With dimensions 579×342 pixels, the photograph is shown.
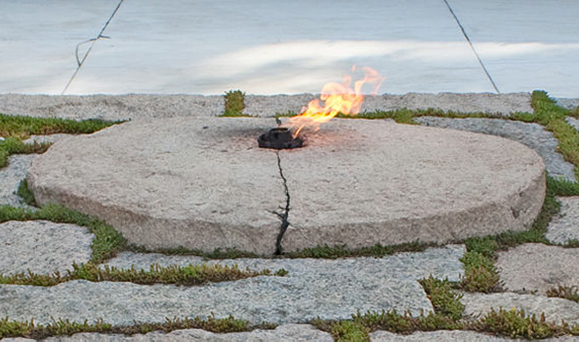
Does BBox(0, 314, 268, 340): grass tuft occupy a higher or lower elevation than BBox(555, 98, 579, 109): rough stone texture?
higher

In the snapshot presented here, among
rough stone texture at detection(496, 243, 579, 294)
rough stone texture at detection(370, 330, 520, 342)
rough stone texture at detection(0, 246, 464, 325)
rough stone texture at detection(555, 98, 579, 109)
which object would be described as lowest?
rough stone texture at detection(555, 98, 579, 109)

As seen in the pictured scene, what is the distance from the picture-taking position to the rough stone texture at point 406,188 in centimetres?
367

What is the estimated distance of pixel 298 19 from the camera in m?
10.3

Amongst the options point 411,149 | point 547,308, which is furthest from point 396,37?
point 547,308

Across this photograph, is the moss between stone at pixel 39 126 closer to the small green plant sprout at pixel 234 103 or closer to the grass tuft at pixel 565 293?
the small green plant sprout at pixel 234 103

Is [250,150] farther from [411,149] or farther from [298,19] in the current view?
[298,19]

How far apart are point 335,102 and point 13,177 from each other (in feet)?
7.72

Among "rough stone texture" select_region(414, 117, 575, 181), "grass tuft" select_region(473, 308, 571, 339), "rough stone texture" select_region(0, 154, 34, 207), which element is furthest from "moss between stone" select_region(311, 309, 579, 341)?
"rough stone texture" select_region(414, 117, 575, 181)

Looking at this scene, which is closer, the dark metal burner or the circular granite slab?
the circular granite slab

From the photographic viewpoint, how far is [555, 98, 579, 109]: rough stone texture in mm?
6211

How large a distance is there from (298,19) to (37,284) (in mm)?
7416

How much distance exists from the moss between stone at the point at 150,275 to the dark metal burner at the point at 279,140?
54.4 inches

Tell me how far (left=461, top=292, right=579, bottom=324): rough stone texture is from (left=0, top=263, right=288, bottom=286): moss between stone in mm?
720

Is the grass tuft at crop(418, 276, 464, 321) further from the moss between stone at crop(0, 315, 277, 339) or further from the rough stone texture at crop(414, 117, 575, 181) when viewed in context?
the rough stone texture at crop(414, 117, 575, 181)
